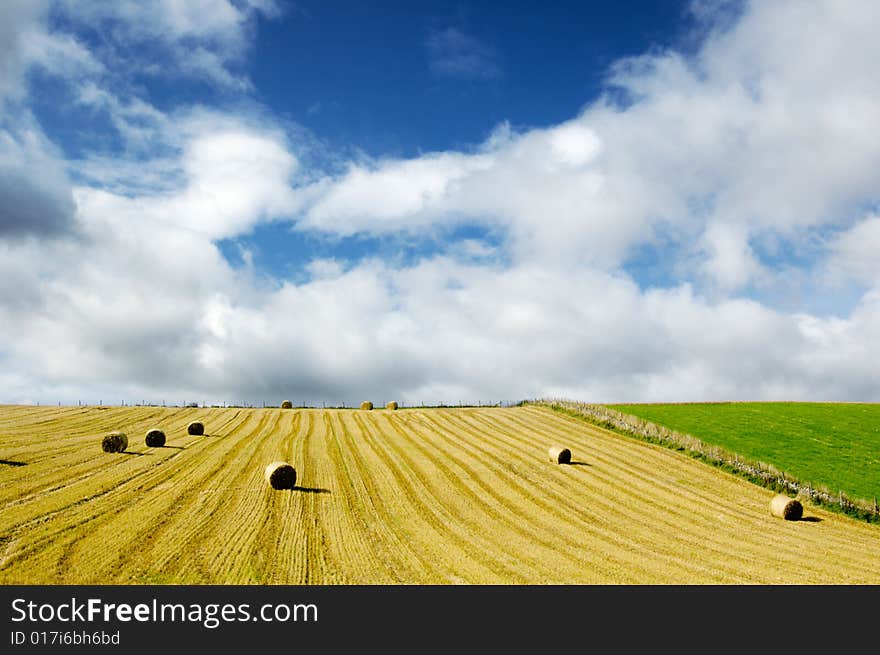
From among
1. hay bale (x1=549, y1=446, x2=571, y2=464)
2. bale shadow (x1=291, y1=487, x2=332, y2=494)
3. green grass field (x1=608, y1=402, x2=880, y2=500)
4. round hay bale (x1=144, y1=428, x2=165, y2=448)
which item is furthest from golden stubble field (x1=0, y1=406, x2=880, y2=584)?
green grass field (x1=608, y1=402, x2=880, y2=500)

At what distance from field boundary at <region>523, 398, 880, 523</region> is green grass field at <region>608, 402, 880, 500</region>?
Answer: 1.37 meters

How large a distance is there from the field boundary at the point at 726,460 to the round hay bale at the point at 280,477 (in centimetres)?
2973

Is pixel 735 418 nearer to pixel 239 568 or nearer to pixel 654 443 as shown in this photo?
pixel 654 443

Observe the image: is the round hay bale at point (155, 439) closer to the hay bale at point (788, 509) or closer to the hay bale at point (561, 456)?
the hay bale at point (561, 456)

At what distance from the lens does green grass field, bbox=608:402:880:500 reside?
38594mm

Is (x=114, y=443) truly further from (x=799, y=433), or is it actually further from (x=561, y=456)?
(x=799, y=433)

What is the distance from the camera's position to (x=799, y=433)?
1972 inches

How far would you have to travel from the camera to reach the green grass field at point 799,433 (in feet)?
127

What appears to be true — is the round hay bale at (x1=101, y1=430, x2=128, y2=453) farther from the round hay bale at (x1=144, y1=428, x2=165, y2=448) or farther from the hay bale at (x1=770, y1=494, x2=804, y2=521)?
the hay bale at (x1=770, y1=494, x2=804, y2=521)

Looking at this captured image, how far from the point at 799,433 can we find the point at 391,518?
1642 inches

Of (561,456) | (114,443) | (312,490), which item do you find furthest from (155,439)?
(561,456)

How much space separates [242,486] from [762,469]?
33386 millimetres

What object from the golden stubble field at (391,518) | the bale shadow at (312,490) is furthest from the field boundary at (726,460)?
the bale shadow at (312,490)
